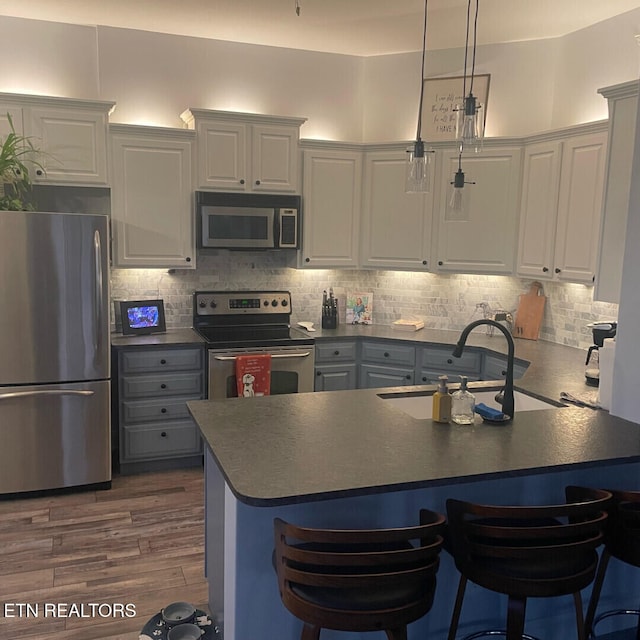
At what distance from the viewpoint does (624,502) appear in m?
2.06

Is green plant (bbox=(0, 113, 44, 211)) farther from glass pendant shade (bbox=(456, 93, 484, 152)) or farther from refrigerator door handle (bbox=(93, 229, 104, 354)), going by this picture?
glass pendant shade (bbox=(456, 93, 484, 152))

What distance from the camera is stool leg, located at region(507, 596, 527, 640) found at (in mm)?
1889

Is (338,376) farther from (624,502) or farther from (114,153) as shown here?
(624,502)

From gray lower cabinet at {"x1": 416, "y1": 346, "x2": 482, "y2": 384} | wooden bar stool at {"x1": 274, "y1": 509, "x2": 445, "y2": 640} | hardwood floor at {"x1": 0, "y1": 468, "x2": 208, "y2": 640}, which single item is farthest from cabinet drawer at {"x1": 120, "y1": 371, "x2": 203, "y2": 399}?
wooden bar stool at {"x1": 274, "y1": 509, "x2": 445, "y2": 640}

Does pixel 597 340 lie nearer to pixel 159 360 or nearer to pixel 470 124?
pixel 470 124

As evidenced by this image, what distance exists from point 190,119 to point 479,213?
214 centimetres

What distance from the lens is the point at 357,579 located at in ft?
5.43

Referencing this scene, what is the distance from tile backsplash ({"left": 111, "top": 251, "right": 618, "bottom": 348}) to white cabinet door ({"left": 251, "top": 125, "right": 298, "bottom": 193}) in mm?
568

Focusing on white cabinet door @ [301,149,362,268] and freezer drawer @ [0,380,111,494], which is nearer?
freezer drawer @ [0,380,111,494]

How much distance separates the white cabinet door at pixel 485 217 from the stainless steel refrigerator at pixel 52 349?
2.38 m

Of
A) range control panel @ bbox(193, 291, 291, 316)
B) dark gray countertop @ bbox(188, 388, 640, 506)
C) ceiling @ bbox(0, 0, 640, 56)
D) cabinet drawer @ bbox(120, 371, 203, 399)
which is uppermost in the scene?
ceiling @ bbox(0, 0, 640, 56)

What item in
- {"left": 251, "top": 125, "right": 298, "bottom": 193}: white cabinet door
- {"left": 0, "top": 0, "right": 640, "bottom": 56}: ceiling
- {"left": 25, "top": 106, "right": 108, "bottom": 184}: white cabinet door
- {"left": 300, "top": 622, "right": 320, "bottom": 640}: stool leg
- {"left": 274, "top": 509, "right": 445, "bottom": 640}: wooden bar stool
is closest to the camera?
{"left": 274, "top": 509, "right": 445, "bottom": 640}: wooden bar stool

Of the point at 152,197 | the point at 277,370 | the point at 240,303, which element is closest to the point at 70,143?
the point at 152,197

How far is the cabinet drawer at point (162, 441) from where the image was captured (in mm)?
4215
